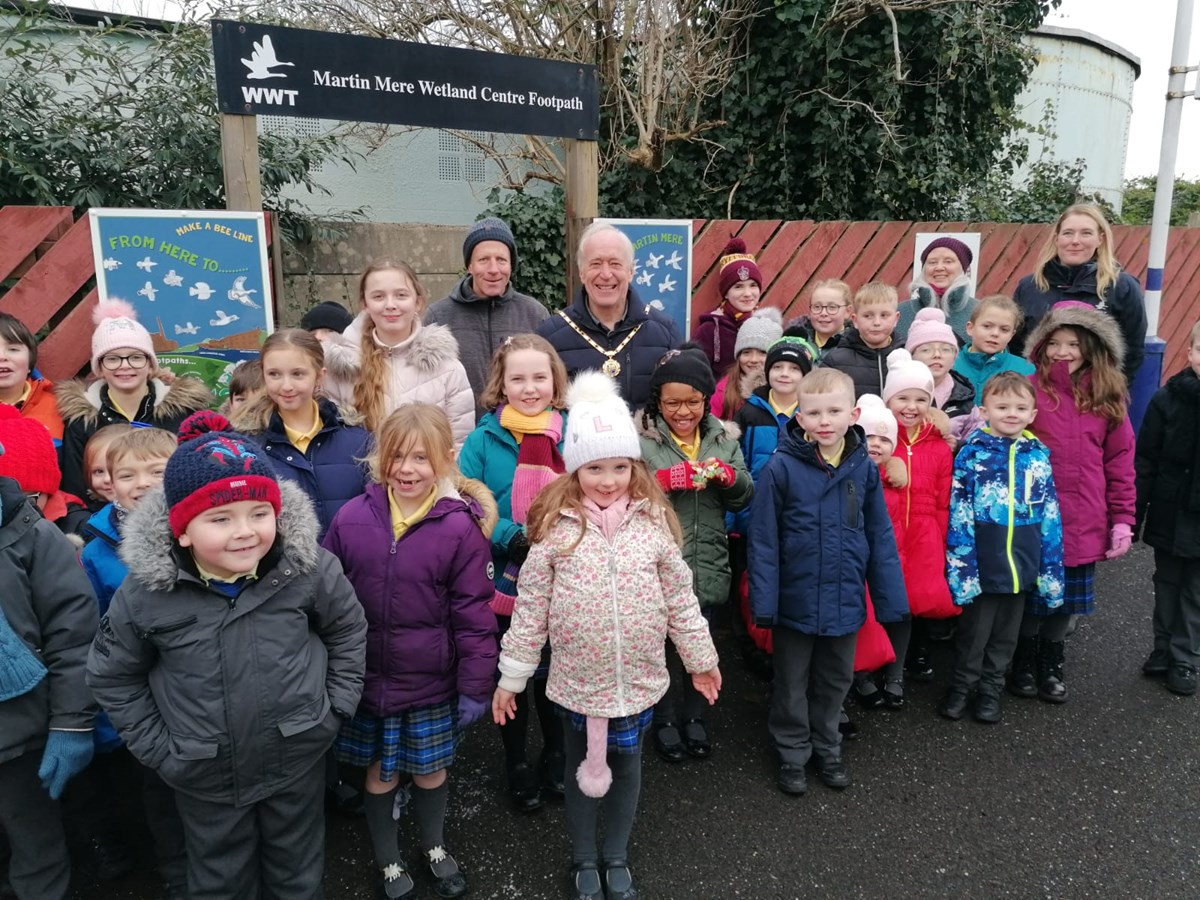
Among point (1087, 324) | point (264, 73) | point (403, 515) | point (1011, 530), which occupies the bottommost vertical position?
point (1011, 530)

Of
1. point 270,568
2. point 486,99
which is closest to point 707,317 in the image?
point 486,99

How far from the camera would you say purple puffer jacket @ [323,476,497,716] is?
2.50 metres

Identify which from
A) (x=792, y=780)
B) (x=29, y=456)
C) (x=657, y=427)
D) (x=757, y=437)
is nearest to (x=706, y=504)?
(x=657, y=427)

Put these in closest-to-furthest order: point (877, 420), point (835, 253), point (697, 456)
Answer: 1. point (697, 456)
2. point (877, 420)
3. point (835, 253)

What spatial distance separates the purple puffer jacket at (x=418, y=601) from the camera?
250 centimetres

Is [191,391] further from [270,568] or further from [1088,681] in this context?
[1088,681]

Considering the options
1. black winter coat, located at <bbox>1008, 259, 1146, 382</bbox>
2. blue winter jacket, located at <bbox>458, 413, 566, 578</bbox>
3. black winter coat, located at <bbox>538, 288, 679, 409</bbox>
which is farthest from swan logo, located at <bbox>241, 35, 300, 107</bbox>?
black winter coat, located at <bbox>1008, 259, 1146, 382</bbox>

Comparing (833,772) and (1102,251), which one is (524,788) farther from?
(1102,251)

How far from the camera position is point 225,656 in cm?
210

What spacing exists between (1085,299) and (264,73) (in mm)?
4608

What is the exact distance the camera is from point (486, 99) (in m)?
4.45

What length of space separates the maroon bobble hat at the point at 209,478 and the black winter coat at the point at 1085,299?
4.06 m

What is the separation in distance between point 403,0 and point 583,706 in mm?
8494

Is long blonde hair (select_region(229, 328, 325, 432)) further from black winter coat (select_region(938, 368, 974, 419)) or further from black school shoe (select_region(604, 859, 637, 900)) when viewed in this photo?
black winter coat (select_region(938, 368, 974, 419))
